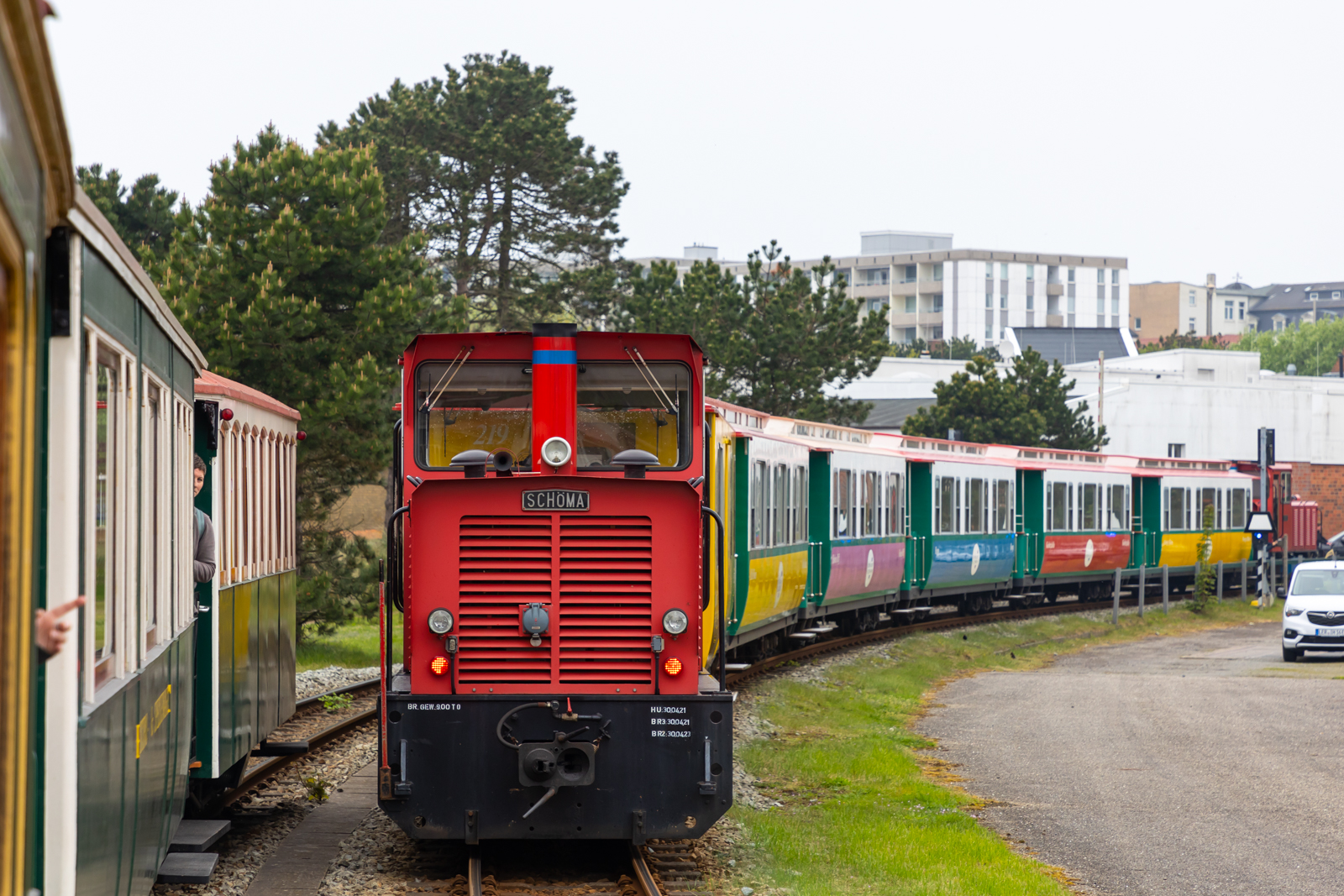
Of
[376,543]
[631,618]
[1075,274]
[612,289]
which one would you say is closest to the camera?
[631,618]

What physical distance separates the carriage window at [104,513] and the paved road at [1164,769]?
631 cm

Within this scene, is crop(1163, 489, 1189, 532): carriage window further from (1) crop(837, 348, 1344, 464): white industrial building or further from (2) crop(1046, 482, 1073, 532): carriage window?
(1) crop(837, 348, 1344, 464): white industrial building

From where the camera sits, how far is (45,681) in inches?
149

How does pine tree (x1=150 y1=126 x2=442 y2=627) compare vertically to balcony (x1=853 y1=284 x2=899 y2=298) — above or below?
below

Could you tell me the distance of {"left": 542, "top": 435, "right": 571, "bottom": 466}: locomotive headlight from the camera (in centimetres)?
866

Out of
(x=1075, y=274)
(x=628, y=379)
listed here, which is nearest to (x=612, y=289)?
(x=628, y=379)

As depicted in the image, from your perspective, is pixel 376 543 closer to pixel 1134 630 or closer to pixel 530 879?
pixel 1134 630

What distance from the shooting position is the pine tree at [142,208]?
118ft

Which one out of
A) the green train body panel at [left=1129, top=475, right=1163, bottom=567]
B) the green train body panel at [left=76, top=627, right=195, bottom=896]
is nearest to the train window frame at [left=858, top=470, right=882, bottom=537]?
the green train body panel at [left=1129, top=475, right=1163, bottom=567]

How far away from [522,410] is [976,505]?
868 inches

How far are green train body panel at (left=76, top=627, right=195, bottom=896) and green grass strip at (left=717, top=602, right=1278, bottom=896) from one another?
10.7 ft

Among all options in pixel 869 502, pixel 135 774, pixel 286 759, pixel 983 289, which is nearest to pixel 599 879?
pixel 135 774

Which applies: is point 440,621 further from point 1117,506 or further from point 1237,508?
point 1237,508

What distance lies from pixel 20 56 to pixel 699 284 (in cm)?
3865
